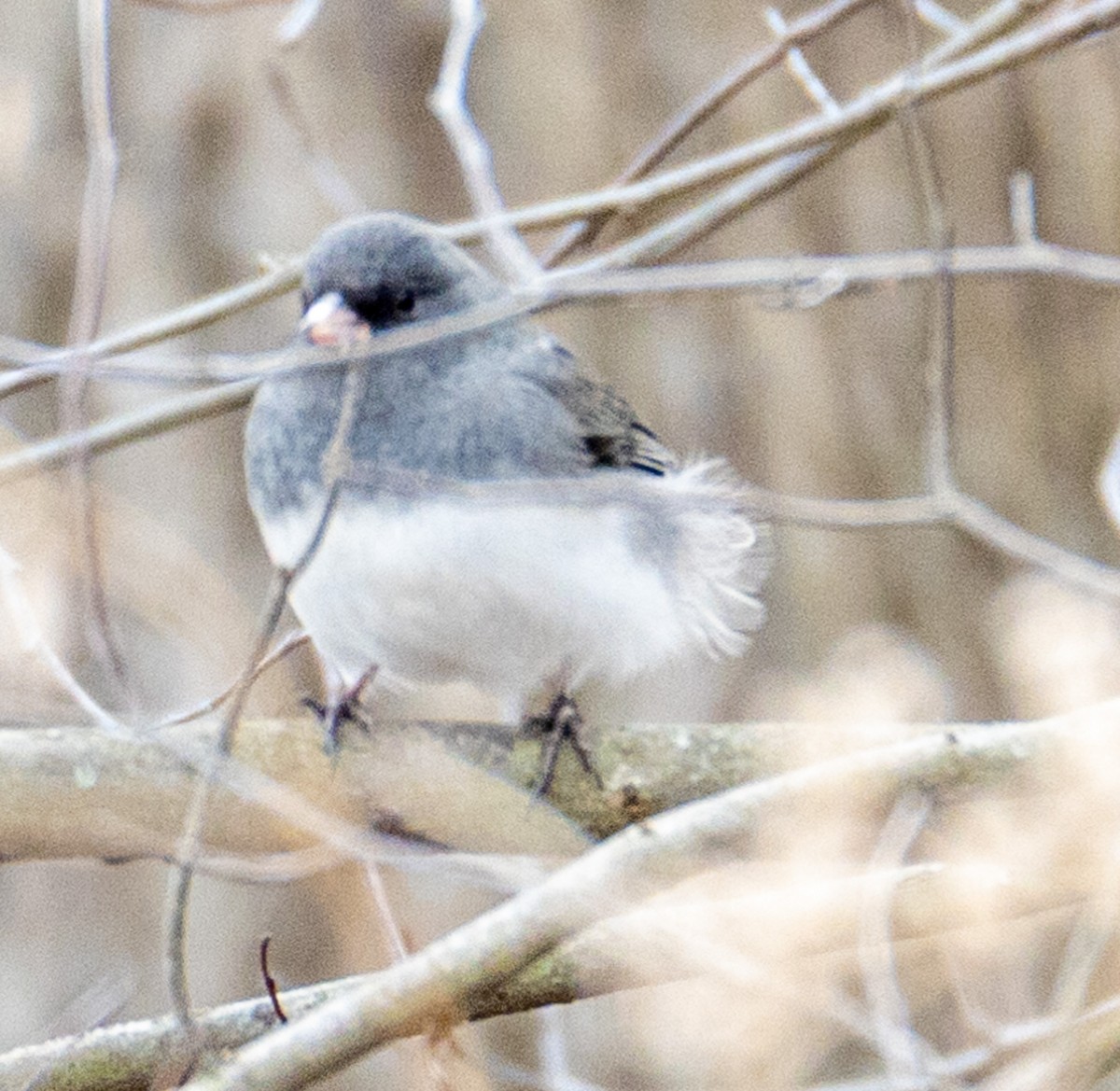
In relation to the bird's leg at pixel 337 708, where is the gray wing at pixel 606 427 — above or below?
above

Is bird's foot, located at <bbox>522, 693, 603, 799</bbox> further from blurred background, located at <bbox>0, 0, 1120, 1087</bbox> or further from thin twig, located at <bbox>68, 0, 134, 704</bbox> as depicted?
blurred background, located at <bbox>0, 0, 1120, 1087</bbox>

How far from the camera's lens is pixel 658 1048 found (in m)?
3.27

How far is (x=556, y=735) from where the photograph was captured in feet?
7.34

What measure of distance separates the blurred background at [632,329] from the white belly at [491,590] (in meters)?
0.85

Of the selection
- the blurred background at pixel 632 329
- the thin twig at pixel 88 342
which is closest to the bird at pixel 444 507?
the thin twig at pixel 88 342

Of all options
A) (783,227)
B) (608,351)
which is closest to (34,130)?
(608,351)

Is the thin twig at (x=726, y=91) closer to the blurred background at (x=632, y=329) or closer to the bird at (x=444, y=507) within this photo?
the bird at (x=444, y=507)

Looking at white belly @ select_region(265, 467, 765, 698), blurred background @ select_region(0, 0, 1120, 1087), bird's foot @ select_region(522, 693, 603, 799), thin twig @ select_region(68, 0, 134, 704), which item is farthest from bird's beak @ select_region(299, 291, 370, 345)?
Answer: blurred background @ select_region(0, 0, 1120, 1087)

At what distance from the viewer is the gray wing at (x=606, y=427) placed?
2.50 m

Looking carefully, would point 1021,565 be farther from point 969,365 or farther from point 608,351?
point 608,351

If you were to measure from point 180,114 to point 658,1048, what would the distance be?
6.80 ft

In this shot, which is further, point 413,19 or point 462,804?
point 413,19

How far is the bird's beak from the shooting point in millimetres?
2254

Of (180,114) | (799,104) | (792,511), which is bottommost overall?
(792,511)
